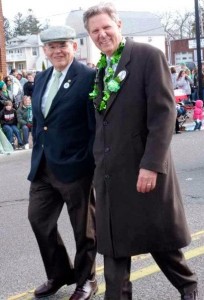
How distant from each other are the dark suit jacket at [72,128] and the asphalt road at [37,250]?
0.98 meters

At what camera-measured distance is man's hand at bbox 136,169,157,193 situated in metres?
3.22

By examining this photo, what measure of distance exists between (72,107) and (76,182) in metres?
0.51

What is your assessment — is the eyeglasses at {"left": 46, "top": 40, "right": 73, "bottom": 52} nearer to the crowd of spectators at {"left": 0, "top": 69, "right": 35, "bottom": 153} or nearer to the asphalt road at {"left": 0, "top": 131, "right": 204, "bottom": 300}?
the asphalt road at {"left": 0, "top": 131, "right": 204, "bottom": 300}

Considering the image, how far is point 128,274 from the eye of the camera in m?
3.49

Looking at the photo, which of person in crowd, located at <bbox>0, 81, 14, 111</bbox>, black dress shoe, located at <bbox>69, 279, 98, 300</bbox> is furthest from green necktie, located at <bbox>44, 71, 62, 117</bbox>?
person in crowd, located at <bbox>0, 81, 14, 111</bbox>

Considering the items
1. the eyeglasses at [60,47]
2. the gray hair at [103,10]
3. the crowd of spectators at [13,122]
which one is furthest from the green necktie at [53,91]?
the crowd of spectators at [13,122]

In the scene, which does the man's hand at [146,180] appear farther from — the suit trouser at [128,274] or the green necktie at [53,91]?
the green necktie at [53,91]

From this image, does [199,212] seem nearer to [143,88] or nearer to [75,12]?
[143,88]

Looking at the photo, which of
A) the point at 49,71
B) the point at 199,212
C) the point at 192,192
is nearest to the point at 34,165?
the point at 49,71

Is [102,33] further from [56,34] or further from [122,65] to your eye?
[56,34]

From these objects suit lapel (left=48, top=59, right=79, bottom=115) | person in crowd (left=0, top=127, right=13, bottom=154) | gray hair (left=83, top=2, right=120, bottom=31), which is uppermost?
gray hair (left=83, top=2, right=120, bottom=31)

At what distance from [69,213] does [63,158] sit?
41 cm

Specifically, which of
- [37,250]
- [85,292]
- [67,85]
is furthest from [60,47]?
[37,250]

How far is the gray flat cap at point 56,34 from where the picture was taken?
380 centimetres
